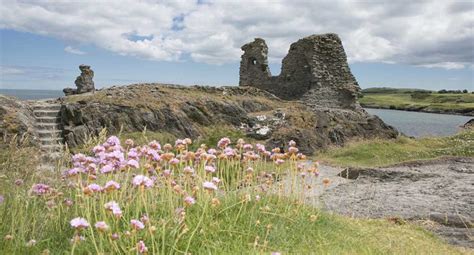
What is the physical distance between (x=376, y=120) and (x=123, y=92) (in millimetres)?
14597

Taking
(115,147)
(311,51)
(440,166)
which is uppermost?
(311,51)

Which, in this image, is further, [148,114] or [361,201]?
[148,114]

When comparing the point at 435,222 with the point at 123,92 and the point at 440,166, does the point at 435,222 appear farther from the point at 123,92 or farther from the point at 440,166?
the point at 123,92

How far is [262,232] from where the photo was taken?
5598mm

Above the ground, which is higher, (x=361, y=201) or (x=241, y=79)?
(x=241, y=79)

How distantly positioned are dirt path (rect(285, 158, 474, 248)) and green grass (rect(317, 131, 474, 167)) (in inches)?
171

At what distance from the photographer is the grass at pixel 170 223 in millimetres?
4586

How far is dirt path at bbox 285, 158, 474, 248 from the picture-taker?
819 cm

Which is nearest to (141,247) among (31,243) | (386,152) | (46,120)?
(31,243)

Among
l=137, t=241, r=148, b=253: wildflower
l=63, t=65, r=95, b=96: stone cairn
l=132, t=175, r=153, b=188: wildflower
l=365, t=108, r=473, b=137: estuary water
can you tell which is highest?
l=63, t=65, r=95, b=96: stone cairn

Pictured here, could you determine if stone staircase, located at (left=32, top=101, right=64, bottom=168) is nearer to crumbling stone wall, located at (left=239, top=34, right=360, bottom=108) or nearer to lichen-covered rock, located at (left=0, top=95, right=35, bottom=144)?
lichen-covered rock, located at (left=0, top=95, right=35, bottom=144)

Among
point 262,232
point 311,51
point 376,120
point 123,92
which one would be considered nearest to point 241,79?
point 311,51

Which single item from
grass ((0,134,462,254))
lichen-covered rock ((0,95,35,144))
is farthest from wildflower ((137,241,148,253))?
lichen-covered rock ((0,95,35,144))

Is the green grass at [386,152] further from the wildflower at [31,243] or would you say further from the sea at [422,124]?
the wildflower at [31,243]
